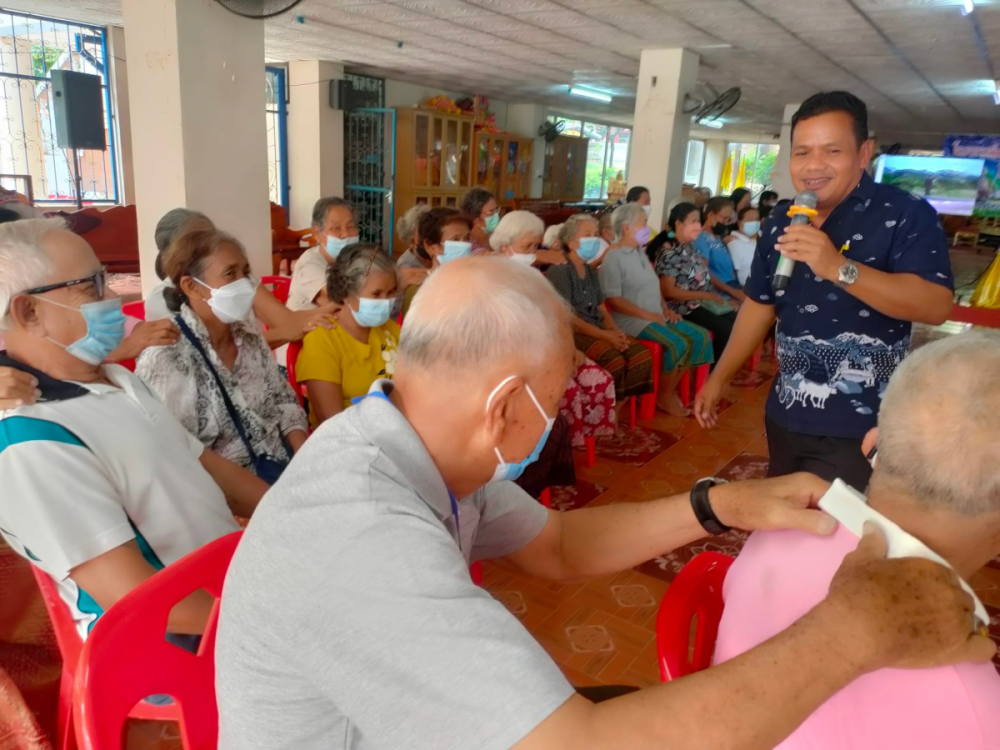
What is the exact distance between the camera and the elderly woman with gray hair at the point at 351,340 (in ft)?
8.00

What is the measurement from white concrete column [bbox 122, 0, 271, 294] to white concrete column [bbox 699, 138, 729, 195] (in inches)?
699

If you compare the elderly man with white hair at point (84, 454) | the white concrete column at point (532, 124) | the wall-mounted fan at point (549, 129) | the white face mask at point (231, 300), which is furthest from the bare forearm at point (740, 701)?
the wall-mounted fan at point (549, 129)

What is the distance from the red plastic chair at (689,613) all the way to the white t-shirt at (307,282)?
246 cm

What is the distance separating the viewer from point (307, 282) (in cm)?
339

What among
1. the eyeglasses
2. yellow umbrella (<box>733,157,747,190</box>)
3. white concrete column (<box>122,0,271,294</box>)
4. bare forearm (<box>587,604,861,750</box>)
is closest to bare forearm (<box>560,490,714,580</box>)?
bare forearm (<box>587,604,861,750</box>)

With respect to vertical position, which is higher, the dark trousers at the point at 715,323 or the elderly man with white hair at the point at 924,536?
the elderly man with white hair at the point at 924,536

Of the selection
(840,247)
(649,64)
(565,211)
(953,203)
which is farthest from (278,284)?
(953,203)

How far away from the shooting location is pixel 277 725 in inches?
30.0

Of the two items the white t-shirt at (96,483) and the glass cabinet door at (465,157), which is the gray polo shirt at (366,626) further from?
the glass cabinet door at (465,157)

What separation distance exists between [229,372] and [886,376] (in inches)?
72.0

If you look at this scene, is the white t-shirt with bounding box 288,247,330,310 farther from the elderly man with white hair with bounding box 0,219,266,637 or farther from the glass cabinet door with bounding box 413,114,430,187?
the glass cabinet door with bounding box 413,114,430,187

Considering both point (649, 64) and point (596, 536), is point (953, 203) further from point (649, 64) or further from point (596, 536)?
point (596, 536)

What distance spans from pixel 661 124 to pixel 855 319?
5858 mm

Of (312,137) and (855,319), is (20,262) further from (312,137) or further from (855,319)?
(312,137)
